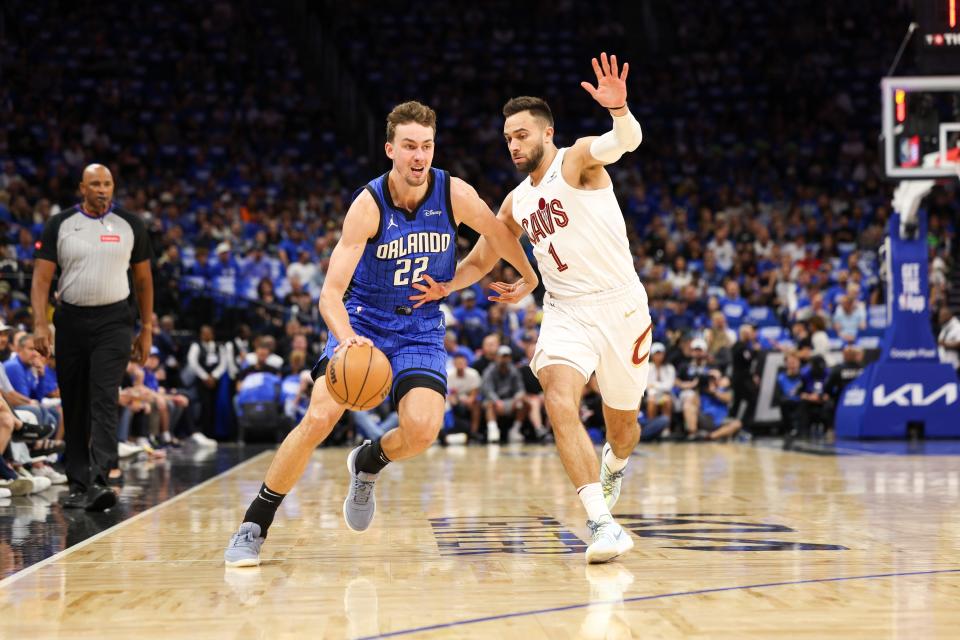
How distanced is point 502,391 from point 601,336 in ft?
33.6

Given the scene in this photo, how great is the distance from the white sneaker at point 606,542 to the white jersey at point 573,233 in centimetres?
122

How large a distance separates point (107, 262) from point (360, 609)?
4.08 m

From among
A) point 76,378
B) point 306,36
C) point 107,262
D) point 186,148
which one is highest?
point 306,36

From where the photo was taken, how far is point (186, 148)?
22.8m

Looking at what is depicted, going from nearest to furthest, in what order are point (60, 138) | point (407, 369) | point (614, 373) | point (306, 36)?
point (407, 369), point (614, 373), point (60, 138), point (306, 36)

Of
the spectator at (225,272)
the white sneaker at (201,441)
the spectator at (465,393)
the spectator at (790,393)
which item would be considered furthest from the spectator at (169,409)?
the spectator at (790,393)

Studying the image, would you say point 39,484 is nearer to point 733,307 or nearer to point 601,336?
point 601,336

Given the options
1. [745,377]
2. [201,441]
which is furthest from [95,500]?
[745,377]

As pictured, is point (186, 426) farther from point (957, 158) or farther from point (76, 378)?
point (957, 158)

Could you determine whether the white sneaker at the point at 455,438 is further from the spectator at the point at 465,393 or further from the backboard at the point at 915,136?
the backboard at the point at 915,136

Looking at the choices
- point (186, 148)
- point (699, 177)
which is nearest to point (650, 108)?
point (699, 177)

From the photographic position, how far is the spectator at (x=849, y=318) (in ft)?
57.2

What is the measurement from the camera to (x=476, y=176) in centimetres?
2292

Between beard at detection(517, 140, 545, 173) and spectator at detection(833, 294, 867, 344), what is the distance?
13.0m
